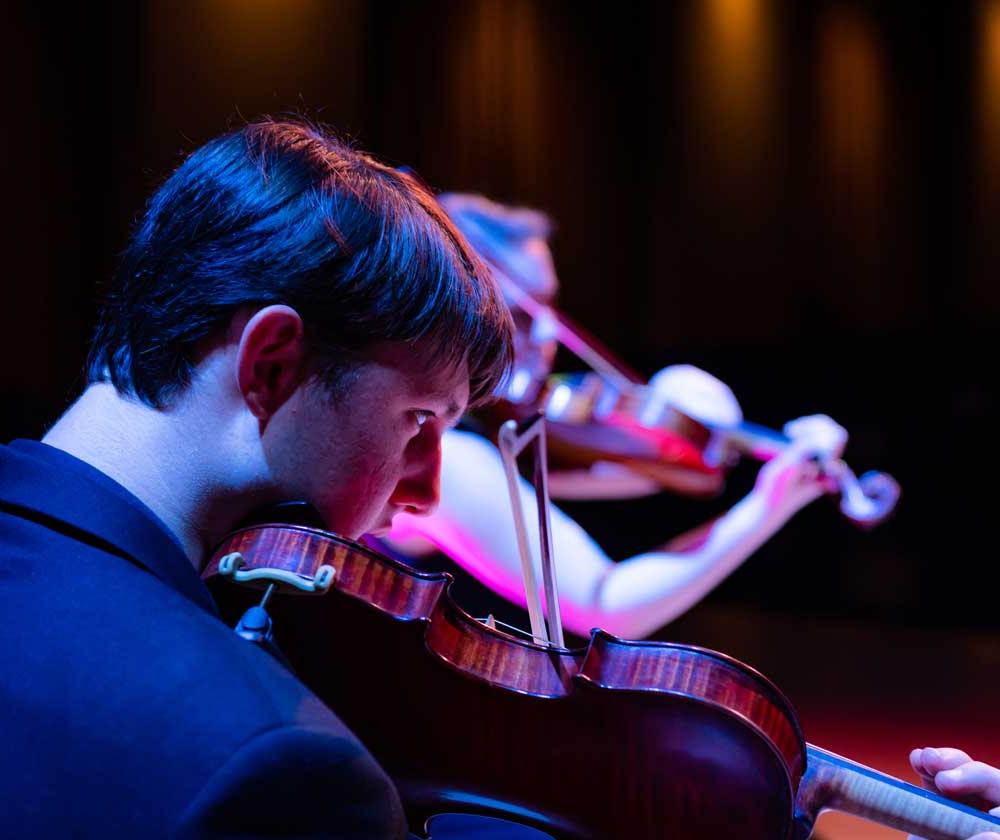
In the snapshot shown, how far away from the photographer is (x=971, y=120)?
3445mm

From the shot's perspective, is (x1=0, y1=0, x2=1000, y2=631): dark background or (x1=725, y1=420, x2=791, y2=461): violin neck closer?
(x1=725, y1=420, x2=791, y2=461): violin neck

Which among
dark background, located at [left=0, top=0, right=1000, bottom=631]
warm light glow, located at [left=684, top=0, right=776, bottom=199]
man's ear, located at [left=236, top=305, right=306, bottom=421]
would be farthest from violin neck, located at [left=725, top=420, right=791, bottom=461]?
man's ear, located at [left=236, top=305, right=306, bottom=421]

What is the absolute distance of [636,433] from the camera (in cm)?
211

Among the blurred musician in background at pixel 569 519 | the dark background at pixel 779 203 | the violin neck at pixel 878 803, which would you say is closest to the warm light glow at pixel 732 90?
the dark background at pixel 779 203

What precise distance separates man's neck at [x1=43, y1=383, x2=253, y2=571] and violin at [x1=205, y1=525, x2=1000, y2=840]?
3 cm

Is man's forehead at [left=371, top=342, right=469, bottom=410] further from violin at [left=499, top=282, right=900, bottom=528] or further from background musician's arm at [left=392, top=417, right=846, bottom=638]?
violin at [left=499, top=282, right=900, bottom=528]

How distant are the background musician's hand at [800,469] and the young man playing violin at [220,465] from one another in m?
1.33

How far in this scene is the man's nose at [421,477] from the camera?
89cm

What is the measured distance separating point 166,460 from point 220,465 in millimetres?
37

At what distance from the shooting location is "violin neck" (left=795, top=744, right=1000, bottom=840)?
2.62 feet

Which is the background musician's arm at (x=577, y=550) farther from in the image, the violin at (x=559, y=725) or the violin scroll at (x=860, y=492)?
the violin at (x=559, y=725)

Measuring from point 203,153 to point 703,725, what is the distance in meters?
0.59

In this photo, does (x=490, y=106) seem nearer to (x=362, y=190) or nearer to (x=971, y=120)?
(x=971, y=120)

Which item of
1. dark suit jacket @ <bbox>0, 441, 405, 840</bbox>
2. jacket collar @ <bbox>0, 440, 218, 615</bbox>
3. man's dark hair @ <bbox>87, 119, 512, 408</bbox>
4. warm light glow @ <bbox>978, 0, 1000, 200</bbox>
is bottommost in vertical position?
dark suit jacket @ <bbox>0, 441, 405, 840</bbox>
